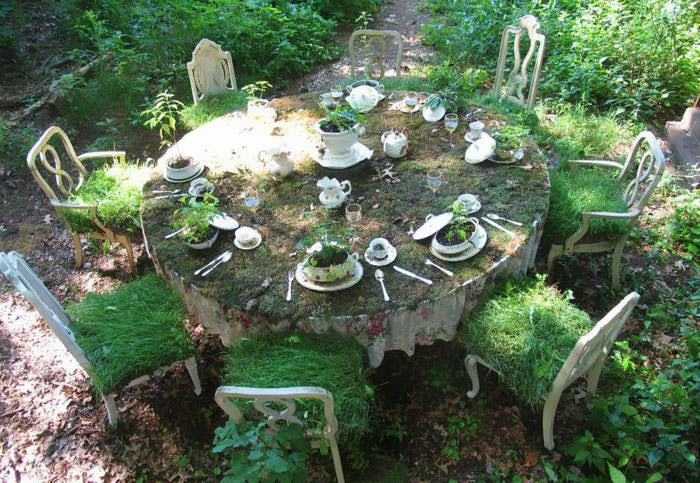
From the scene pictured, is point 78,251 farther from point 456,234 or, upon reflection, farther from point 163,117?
point 456,234

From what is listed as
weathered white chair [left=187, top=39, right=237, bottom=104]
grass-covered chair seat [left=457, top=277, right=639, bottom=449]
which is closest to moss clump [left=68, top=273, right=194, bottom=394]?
grass-covered chair seat [left=457, top=277, right=639, bottom=449]

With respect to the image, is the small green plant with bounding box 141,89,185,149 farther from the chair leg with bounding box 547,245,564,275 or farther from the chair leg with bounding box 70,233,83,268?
the chair leg with bounding box 547,245,564,275

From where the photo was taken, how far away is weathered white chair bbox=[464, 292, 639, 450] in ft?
6.68

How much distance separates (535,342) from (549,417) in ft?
1.39

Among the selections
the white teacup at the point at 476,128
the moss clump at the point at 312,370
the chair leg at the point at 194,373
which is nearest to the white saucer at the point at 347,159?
the white teacup at the point at 476,128

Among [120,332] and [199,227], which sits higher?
[199,227]

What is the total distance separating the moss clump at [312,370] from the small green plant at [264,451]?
12 centimetres

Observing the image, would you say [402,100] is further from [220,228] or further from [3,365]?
[3,365]

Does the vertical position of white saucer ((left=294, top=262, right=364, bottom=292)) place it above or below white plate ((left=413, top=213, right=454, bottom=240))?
below

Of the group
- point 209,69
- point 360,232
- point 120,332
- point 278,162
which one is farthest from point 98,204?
point 360,232

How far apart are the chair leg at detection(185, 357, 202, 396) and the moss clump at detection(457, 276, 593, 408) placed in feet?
5.26

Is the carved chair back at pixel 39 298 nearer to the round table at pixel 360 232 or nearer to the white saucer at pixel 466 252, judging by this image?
the round table at pixel 360 232

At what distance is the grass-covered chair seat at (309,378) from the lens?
2.19 m

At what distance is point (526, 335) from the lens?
2.42m
